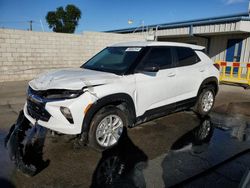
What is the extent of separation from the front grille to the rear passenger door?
8.82 ft

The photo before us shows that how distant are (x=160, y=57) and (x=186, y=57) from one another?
2.79ft

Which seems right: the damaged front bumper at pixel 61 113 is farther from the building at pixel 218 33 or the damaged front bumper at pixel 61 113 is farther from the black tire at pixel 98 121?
the building at pixel 218 33

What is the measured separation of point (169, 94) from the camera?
4340 millimetres

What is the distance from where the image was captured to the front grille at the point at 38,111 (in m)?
3.12

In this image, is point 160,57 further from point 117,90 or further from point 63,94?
point 63,94

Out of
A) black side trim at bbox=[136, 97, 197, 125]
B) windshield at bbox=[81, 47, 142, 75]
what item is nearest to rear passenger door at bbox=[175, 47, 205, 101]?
black side trim at bbox=[136, 97, 197, 125]

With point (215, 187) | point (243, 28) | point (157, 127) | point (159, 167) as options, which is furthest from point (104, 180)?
point (243, 28)

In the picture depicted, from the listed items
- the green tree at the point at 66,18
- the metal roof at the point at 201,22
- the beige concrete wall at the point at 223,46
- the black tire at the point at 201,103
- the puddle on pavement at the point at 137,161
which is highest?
the green tree at the point at 66,18

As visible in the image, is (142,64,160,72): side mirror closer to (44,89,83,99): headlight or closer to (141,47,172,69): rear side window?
(141,47,172,69): rear side window

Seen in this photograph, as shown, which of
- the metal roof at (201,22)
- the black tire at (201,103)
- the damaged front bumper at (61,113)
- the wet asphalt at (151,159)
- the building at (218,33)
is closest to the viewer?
the wet asphalt at (151,159)

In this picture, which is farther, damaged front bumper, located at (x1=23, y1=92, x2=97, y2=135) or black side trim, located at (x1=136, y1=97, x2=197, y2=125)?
black side trim, located at (x1=136, y1=97, x2=197, y2=125)

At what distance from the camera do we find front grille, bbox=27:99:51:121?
312cm

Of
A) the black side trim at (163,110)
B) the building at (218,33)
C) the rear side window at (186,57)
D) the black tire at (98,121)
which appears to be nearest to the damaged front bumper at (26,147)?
the black tire at (98,121)

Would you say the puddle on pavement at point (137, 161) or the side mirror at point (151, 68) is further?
the side mirror at point (151, 68)
